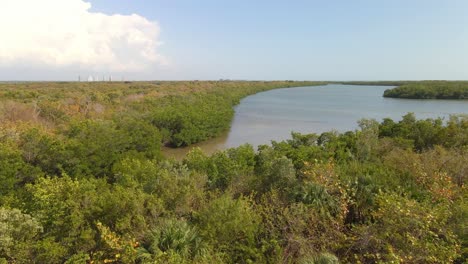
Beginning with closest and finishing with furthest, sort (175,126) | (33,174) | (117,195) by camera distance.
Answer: (117,195)
(33,174)
(175,126)

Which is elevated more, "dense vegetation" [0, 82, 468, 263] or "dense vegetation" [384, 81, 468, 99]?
"dense vegetation" [384, 81, 468, 99]

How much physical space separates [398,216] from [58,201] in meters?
9.42

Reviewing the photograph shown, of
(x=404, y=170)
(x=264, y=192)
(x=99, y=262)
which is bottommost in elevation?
(x=99, y=262)

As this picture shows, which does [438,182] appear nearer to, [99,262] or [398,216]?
[398,216]

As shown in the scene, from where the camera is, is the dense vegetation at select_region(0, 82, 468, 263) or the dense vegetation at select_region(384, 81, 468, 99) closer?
the dense vegetation at select_region(0, 82, 468, 263)

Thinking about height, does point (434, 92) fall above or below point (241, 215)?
above

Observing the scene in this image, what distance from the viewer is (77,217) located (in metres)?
8.62

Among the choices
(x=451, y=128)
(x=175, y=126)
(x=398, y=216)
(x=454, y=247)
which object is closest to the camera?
(x=454, y=247)

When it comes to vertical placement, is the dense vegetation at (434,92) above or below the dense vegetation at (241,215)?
above

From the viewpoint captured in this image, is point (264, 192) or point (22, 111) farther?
point (22, 111)

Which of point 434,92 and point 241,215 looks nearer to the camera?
point 241,215

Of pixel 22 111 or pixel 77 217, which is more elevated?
pixel 22 111

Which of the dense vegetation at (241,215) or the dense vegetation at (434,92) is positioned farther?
the dense vegetation at (434,92)

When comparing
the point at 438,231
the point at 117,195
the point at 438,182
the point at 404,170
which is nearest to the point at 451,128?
the point at 404,170
